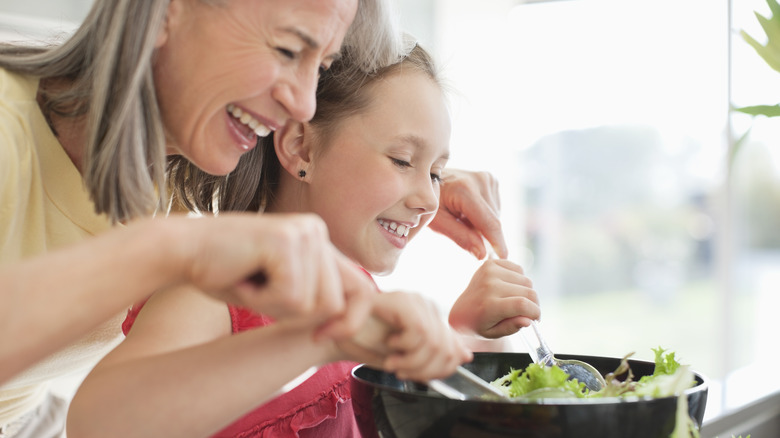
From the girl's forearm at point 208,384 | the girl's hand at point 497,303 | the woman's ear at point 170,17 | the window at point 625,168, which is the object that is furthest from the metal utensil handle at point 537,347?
the woman's ear at point 170,17

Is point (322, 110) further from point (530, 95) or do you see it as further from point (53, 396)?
point (530, 95)

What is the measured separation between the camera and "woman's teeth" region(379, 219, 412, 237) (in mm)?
1229

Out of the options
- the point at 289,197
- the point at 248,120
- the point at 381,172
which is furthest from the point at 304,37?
the point at 289,197

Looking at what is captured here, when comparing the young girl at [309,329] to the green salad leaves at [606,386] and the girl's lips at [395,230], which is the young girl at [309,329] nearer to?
the girl's lips at [395,230]

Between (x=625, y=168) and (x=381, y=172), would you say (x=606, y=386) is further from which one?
(x=625, y=168)

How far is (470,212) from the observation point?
4.60 ft

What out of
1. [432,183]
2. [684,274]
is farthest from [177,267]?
[684,274]

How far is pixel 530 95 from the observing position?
17.9 feet

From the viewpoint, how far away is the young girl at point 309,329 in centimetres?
66

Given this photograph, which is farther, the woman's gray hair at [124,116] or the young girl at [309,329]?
the woman's gray hair at [124,116]

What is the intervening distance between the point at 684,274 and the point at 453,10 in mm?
5702

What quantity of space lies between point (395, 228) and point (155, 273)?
2.29 feet

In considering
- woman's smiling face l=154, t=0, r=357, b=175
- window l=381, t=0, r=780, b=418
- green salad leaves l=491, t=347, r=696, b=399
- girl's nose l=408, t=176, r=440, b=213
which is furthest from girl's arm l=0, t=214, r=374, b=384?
window l=381, t=0, r=780, b=418

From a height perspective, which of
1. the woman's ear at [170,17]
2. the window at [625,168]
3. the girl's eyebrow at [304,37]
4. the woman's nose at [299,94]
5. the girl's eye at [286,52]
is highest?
the woman's ear at [170,17]
